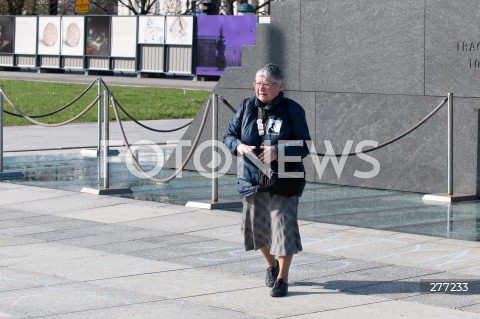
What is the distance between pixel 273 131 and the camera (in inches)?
309

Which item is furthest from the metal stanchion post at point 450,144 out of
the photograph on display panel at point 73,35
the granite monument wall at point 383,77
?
the photograph on display panel at point 73,35

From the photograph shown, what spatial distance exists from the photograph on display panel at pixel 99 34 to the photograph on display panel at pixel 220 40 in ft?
17.3

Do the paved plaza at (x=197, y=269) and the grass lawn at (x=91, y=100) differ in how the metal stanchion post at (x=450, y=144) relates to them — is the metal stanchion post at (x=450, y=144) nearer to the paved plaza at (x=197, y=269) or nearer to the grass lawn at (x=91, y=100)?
the paved plaza at (x=197, y=269)

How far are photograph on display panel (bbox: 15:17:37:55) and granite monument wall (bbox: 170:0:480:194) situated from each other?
119 ft

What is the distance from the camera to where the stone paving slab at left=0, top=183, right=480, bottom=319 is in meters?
7.24

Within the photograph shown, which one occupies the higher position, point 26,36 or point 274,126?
point 26,36

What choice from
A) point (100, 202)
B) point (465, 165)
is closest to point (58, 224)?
point (100, 202)

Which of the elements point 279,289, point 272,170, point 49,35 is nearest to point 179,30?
point 49,35

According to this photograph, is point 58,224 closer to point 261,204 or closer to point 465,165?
point 261,204

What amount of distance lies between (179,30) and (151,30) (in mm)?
1581

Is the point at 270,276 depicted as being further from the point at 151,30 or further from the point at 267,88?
the point at 151,30

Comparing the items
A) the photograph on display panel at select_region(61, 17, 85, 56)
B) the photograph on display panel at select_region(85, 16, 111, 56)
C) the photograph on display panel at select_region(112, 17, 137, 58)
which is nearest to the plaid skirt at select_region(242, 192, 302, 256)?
the photograph on display panel at select_region(112, 17, 137, 58)

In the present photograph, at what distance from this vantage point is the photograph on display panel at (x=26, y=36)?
163 ft

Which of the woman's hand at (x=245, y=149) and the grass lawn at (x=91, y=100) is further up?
the grass lawn at (x=91, y=100)
